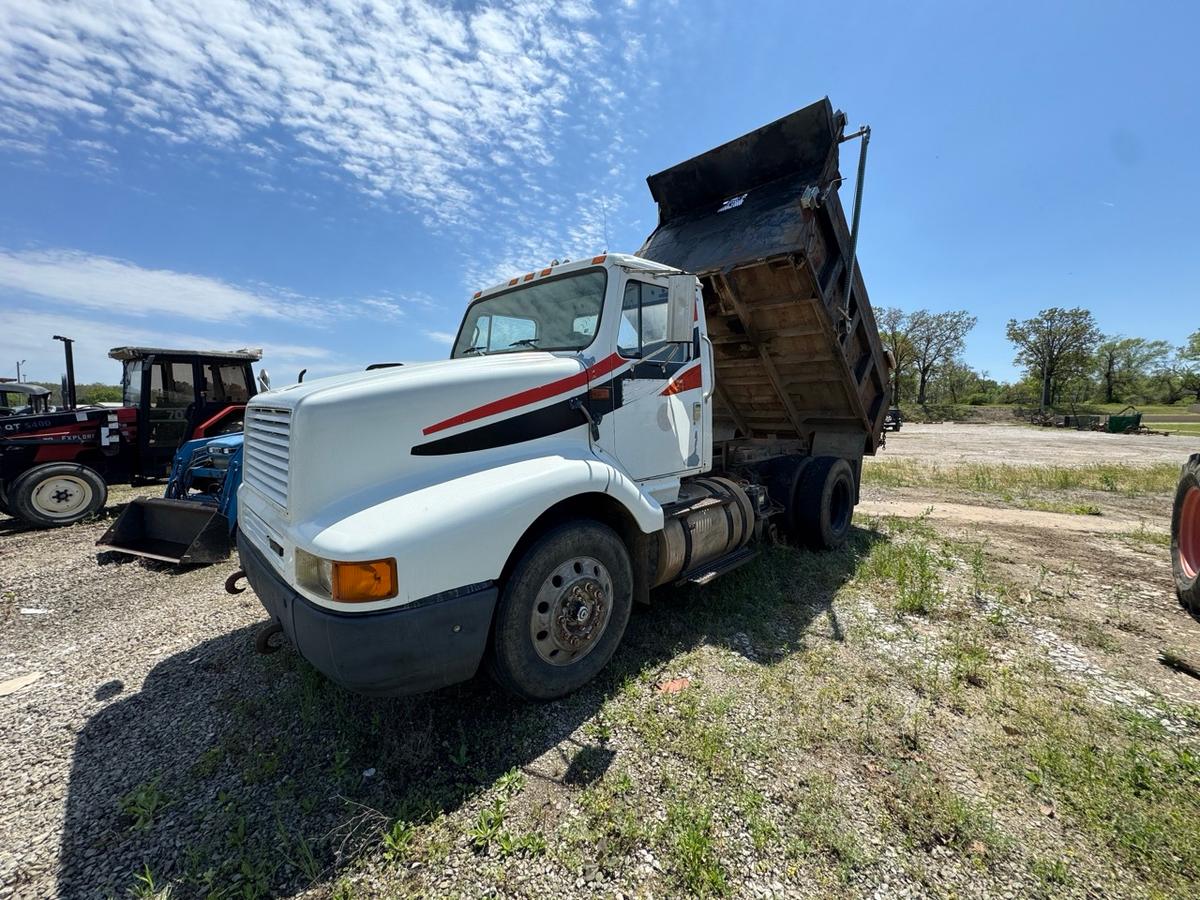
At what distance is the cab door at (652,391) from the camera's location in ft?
11.9

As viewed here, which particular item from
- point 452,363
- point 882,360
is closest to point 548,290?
point 452,363

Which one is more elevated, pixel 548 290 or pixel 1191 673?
pixel 548 290

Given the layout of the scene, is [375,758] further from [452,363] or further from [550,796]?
[452,363]

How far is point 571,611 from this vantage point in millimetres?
2998

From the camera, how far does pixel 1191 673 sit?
3305 millimetres

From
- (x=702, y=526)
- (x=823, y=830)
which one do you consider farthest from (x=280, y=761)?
(x=702, y=526)

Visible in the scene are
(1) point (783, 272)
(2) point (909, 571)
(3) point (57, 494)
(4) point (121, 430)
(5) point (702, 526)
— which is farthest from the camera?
(4) point (121, 430)

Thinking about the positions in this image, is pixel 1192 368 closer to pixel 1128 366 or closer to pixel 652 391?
pixel 1128 366

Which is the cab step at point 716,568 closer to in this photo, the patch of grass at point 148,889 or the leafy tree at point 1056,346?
the patch of grass at point 148,889

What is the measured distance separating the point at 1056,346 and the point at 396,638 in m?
69.8

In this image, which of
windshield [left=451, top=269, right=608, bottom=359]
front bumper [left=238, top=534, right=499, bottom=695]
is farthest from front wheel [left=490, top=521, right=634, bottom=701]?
windshield [left=451, top=269, right=608, bottom=359]

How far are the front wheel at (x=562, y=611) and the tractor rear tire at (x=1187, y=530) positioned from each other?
4.67 metres

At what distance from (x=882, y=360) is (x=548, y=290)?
15.1 ft

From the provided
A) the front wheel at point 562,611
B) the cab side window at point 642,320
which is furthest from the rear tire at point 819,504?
the front wheel at point 562,611
